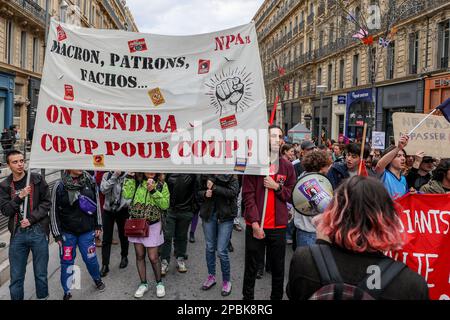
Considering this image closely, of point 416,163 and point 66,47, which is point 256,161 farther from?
point 416,163

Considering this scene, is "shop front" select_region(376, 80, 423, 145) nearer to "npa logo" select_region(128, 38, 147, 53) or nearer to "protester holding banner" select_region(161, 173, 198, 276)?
"protester holding banner" select_region(161, 173, 198, 276)

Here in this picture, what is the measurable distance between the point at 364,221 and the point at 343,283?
0.96 ft

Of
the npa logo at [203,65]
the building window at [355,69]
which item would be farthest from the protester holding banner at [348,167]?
the building window at [355,69]

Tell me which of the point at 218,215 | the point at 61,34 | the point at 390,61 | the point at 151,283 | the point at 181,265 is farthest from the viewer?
the point at 390,61

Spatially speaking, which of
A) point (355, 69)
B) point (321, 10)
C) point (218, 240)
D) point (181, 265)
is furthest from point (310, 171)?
point (321, 10)

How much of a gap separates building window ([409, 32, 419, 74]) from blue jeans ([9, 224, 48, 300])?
21.7m

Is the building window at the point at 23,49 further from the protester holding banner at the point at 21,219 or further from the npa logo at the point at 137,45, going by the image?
the npa logo at the point at 137,45

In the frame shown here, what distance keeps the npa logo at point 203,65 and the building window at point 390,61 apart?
22272 millimetres

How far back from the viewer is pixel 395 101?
2250cm

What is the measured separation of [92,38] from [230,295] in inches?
125

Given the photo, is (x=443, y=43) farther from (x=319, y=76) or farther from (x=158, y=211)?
(x=158, y=211)

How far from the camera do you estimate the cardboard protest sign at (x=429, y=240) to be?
291 cm

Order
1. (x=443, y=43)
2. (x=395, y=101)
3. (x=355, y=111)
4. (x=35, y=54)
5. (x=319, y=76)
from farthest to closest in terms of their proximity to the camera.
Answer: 1. (x=319, y=76)
2. (x=355, y=111)
3. (x=35, y=54)
4. (x=395, y=101)
5. (x=443, y=43)
